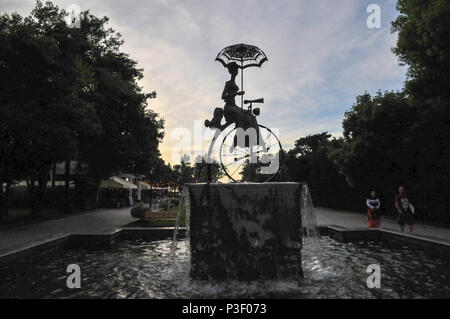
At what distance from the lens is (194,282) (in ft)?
20.3

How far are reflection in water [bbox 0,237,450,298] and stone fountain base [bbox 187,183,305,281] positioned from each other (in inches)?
11.4

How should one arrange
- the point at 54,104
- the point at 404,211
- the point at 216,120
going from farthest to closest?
the point at 54,104
the point at 404,211
the point at 216,120

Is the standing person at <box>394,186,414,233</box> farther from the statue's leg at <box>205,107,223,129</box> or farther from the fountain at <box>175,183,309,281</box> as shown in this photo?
the statue's leg at <box>205,107,223,129</box>

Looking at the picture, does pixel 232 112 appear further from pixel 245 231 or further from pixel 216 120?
pixel 245 231

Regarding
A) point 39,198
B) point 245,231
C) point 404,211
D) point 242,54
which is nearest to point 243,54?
point 242,54

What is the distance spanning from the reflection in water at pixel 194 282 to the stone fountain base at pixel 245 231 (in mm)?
289

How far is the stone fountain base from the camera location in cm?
623

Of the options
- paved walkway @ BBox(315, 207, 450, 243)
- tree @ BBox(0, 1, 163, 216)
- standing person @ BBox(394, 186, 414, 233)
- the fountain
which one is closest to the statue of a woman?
the fountain

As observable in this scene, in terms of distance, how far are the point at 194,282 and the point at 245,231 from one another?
4.81 feet

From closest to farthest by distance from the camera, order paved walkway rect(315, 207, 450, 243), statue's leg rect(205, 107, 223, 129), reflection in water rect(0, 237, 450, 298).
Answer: reflection in water rect(0, 237, 450, 298) < statue's leg rect(205, 107, 223, 129) < paved walkway rect(315, 207, 450, 243)

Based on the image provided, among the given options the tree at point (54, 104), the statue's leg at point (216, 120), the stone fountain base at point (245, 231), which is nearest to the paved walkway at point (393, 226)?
the stone fountain base at point (245, 231)

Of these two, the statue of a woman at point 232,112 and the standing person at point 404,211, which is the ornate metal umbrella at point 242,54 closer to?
the statue of a woman at point 232,112

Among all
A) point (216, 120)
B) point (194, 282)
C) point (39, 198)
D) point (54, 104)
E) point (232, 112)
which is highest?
point (54, 104)

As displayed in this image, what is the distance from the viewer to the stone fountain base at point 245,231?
20.4 feet
